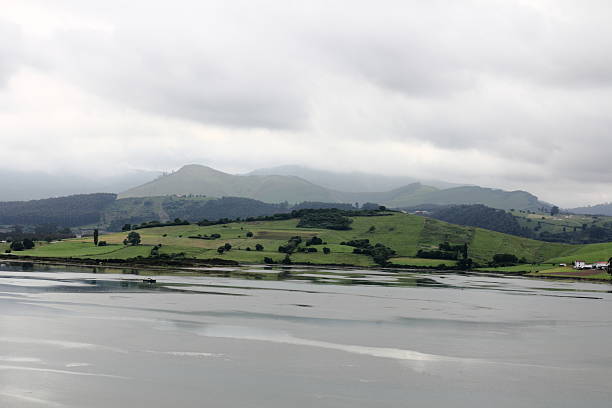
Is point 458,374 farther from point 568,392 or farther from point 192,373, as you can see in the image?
point 192,373

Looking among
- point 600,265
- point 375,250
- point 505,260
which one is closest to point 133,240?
point 375,250

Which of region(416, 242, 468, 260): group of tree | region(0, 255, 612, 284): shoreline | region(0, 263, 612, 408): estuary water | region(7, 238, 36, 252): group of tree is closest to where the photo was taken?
region(0, 263, 612, 408): estuary water

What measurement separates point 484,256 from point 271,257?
66833 millimetres

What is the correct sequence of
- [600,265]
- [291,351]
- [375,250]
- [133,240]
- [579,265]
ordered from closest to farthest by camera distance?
1. [291,351]
2. [600,265]
3. [579,265]
4. [133,240]
5. [375,250]

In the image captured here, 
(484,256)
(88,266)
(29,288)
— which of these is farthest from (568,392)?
A: (484,256)

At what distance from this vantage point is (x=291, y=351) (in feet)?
153

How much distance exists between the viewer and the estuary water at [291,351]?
116 feet

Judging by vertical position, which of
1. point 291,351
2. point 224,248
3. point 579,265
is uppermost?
point 224,248

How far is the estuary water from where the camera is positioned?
1389 inches

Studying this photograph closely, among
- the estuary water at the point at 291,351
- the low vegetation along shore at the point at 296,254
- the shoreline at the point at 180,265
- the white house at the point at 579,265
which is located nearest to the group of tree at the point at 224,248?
the low vegetation along shore at the point at 296,254

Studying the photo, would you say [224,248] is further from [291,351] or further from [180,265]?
[291,351]

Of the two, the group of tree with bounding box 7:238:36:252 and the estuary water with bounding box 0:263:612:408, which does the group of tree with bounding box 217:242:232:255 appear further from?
the estuary water with bounding box 0:263:612:408

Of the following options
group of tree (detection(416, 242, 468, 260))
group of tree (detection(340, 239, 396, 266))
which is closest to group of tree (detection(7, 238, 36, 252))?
group of tree (detection(340, 239, 396, 266))

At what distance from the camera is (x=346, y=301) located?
8212 centimetres
